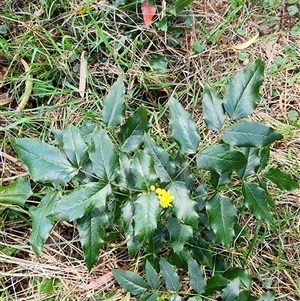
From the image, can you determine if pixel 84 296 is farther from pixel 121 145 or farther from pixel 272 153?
pixel 272 153

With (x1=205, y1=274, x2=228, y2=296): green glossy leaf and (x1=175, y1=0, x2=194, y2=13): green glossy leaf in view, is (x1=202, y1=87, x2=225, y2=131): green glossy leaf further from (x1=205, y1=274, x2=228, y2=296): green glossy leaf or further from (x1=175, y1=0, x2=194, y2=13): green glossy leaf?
(x1=175, y1=0, x2=194, y2=13): green glossy leaf

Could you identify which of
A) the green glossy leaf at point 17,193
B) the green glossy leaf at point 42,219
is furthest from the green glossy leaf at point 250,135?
the green glossy leaf at point 17,193

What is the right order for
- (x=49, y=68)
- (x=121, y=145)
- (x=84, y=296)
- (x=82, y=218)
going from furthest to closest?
(x=49, y=68)
(x=84, y=296)
(x=121, y=145)
(x=82, y=218)

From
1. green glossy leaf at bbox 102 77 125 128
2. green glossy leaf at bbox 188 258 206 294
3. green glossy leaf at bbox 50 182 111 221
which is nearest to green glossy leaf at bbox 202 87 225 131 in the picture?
green glossy leaf at bbox 102 77 125 128

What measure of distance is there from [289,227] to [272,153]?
0.32 meters

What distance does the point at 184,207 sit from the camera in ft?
5.04

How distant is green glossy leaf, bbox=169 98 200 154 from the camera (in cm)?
160

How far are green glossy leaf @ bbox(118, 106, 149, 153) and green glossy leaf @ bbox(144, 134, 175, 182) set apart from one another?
93 mm

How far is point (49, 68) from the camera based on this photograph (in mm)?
2277

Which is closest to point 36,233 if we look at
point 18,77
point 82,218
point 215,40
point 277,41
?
point 82,218

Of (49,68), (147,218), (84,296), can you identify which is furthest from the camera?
(49,68)

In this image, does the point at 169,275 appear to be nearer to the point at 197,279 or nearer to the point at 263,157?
the point at 197,279

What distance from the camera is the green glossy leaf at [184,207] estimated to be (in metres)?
1.53

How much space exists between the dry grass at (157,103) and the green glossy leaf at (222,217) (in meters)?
0.34
